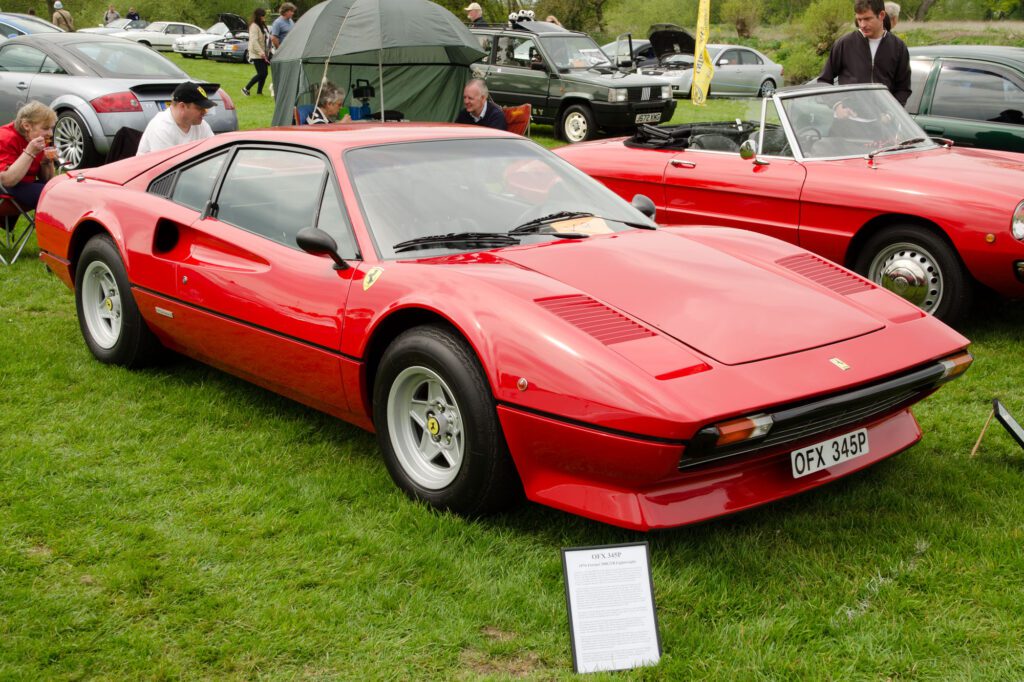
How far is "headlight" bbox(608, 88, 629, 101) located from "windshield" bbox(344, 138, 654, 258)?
31.4ft

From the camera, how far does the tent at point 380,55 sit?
1048 centimetres

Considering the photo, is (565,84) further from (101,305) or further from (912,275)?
(101,305)

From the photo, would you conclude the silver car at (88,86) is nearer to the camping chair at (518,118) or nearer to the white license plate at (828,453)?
the camping chair at (518,118)

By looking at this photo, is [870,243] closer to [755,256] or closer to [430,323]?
[755,256]

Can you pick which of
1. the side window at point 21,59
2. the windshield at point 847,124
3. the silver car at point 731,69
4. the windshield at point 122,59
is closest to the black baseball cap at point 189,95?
the windshield at point 847,124

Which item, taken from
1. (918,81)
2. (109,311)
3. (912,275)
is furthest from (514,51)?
(109,311)

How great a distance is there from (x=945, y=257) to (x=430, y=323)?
3416 millimetres

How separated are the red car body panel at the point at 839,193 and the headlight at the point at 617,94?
648 centimetres

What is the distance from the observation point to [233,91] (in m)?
20.3

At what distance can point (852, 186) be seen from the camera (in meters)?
5.95

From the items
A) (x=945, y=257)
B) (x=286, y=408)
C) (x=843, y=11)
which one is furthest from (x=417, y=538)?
(x=843, y=11)

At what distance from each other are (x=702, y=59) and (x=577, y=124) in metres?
3.28

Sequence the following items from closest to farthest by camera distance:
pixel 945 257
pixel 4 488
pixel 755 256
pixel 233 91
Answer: pixel 4 488
pixel 755 256
pixel 945 257
pixel 233 91

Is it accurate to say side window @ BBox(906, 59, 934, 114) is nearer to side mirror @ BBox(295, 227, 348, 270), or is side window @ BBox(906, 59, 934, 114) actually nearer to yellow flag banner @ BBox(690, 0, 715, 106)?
side mirror @ BBox(295, 227, 348, 270)
